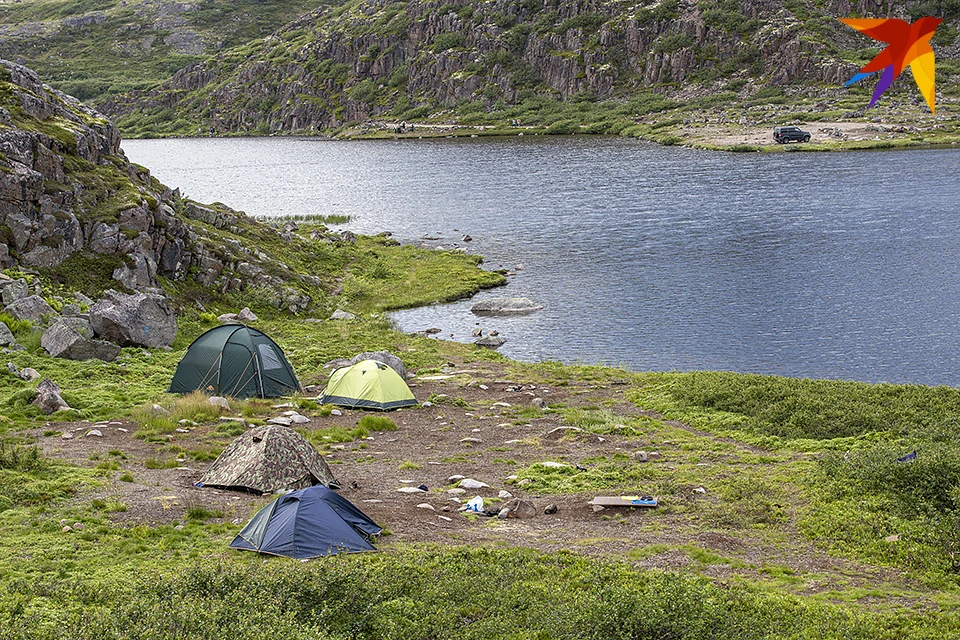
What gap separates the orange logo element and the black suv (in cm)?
12695

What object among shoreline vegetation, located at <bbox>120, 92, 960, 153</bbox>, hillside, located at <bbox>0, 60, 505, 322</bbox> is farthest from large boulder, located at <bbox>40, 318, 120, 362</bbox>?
shoreline vegetation, located at <bbox>120, 92, 960, 153</bbox>

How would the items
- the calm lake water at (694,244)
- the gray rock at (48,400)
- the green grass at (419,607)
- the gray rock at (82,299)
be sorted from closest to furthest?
the green grass at (419,607) → the gray rock at (48,400) → the gray rock at (82,299) → the calm lake water at (694,244)

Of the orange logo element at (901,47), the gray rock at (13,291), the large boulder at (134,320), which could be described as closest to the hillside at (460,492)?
the gray rock at (13,291)

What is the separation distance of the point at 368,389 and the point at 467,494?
10.5 m

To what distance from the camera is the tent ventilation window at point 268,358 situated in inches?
1257

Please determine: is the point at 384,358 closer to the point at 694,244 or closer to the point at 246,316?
the point at 246,316

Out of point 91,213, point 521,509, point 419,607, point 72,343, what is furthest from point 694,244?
point 419,607

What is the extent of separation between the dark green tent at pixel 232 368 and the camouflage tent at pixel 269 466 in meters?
9.72

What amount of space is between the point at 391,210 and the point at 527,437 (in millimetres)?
69199

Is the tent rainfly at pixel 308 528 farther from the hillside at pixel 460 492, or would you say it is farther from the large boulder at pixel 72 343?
the large boulder at pixel 72 343

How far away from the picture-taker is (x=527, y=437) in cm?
2712

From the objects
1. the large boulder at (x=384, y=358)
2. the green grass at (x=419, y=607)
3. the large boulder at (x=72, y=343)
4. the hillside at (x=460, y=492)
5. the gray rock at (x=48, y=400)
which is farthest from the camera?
the large boulder at (x=384, y=358)

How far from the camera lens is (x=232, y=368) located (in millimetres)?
31344

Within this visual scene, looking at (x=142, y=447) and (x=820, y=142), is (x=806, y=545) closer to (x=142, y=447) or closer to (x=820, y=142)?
(x=142, y=447)
